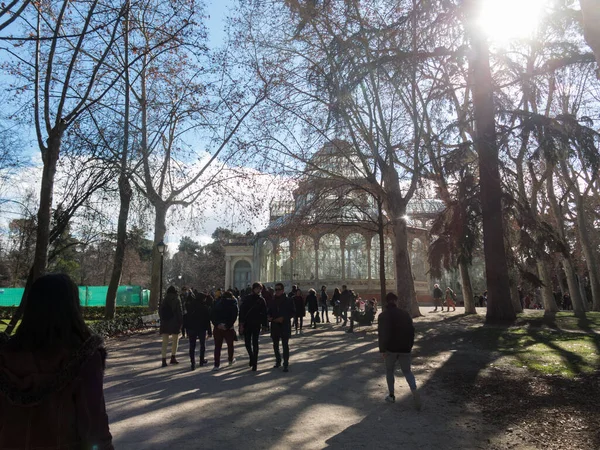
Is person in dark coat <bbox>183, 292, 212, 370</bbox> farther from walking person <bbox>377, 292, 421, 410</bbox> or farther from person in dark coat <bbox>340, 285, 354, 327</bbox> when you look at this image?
person in dark coat <bbox>340, 285, 354, 327</bbox>

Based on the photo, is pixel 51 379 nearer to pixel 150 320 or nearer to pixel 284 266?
pixel 150 320

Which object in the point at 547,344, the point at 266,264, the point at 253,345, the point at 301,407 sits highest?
the point at 266,264

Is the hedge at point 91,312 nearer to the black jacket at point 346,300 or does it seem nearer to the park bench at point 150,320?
the park bench at point 150,320

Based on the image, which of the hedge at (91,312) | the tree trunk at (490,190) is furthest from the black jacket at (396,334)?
the hedge at (91,312)

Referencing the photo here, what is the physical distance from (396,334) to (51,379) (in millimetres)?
5124

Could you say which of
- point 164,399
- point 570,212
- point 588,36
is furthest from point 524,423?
point 570,212

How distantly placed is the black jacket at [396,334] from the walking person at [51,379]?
192 inches

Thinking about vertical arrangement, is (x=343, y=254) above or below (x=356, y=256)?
above

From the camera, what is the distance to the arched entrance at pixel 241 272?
194 ft

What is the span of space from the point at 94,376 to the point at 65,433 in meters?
0.27

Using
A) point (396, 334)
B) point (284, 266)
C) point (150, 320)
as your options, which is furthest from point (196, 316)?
point (284, 266)

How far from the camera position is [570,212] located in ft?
88.4

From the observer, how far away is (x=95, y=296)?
33344mm

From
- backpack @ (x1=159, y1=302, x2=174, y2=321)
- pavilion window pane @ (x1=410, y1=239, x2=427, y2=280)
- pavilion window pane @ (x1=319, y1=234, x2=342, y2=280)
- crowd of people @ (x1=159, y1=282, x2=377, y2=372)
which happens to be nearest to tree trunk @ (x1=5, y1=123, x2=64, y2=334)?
backpack @ (x1=159, y1=302, x2=174, y2=321)
